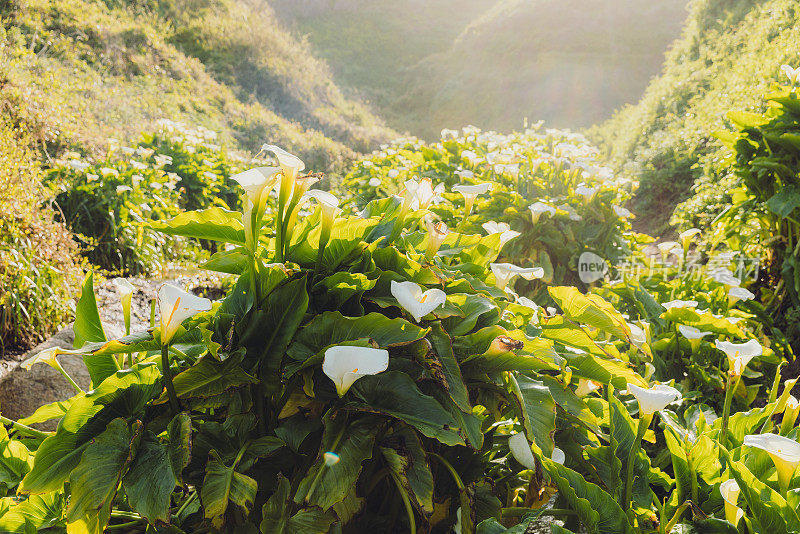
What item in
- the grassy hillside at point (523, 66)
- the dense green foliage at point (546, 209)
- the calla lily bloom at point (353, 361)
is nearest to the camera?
the calla lily bloom at point (353, 361)

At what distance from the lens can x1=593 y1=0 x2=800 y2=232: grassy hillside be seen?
5436 mm

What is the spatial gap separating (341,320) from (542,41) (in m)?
24.3

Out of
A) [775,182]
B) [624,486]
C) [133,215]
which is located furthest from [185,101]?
[624,486]

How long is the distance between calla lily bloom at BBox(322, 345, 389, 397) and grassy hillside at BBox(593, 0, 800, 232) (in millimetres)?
4264

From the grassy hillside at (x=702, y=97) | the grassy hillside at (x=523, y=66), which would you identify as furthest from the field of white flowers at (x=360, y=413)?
the grassy hillside at (x=523, y=66)

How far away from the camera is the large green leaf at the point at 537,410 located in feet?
3.52

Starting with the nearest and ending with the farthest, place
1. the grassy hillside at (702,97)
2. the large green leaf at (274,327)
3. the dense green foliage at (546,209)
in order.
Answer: the large green leaf at (274,327) < the dense green foliage at (546,209) < the grassy hillside at (702,97)

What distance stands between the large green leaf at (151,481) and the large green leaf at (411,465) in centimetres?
44

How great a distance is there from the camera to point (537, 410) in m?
1.13

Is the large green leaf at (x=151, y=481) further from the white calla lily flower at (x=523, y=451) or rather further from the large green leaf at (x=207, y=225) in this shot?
the white calla lily flower at (x=523, y=451)

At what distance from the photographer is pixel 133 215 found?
4.28 meters

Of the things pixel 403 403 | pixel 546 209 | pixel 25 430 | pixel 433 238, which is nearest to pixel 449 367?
pixel 403 403

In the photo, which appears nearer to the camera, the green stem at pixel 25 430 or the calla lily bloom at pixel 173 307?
the calla lily bloom at pixel 173 307

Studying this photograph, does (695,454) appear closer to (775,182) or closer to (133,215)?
(775,182)
